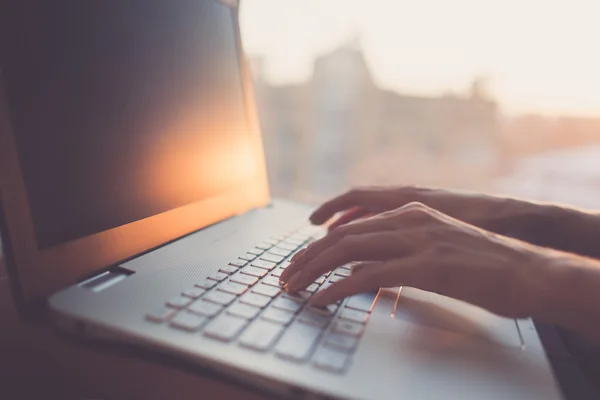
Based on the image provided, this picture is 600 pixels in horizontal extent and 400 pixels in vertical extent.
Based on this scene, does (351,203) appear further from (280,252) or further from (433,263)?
(433,263)

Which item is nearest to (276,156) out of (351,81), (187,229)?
(351,81)

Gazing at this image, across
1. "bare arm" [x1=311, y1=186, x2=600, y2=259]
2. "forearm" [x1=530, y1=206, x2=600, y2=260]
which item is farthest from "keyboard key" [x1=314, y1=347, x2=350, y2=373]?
"forearm" [x1=530, y1=206, x2=600, y2=260]

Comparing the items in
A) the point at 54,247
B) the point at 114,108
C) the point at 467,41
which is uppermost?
the point at 467,41

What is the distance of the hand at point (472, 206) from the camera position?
0.60m

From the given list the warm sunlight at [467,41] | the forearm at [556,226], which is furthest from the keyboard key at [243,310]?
the warm sunlight at [467,41]

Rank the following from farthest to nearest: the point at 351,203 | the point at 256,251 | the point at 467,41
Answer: the point at 467,41, the point at 351,203, the point at 256,251

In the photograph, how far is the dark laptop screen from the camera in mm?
362

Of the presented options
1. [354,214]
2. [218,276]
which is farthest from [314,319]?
[354,214]

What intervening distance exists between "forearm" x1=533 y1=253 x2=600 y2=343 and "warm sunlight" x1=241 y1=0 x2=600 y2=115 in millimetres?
646

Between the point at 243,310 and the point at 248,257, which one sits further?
the point at 248,257

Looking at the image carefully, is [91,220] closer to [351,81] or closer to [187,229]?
[187,229]

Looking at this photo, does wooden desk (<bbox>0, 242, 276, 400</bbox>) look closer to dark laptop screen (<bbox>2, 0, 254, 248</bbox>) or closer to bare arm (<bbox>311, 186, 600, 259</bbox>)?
dark laptop screen (<bbox>2, 0, 254, 248</bbox>)

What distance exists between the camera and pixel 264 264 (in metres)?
0.48

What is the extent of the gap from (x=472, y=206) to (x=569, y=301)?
259mm
